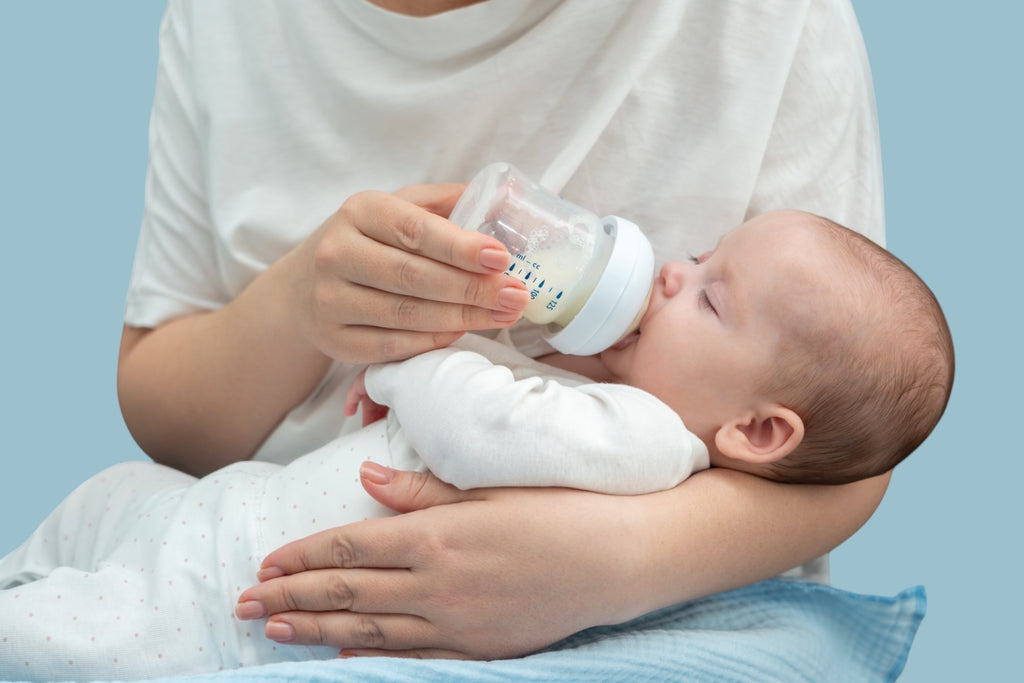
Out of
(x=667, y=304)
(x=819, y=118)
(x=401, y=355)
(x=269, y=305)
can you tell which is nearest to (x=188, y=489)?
(x=269, y=305)

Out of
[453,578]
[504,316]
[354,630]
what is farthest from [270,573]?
[504,316]

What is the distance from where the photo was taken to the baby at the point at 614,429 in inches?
63.7

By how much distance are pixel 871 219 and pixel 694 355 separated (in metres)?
0.53

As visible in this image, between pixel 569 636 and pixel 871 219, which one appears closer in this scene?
pixel 569 636

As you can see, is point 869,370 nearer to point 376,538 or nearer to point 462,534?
point 462,534

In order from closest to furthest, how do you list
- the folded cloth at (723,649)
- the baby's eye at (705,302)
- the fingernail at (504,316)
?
the folded cloth at (723,649)
the fingernail at (504,316)
the baby's eye at (705,302)

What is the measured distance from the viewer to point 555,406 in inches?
63.9

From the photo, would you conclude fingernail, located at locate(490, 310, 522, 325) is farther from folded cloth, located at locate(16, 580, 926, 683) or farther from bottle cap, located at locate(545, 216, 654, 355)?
folded cloth, located at locate(16, 580, 926, 683)

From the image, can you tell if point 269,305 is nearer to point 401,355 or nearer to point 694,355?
point 401,355

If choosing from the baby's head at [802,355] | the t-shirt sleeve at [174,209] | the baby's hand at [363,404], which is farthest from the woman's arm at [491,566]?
the t-shirt sleeve at [174,209]

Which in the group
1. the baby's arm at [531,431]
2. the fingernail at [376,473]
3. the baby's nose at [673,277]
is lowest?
the fingernail at [376,473]

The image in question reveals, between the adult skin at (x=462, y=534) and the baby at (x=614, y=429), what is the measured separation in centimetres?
5

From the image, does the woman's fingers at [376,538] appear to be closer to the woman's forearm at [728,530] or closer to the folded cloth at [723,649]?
the folded cloth at [723,649]

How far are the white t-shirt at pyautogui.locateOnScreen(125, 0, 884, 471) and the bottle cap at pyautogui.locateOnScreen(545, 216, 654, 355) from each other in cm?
30
